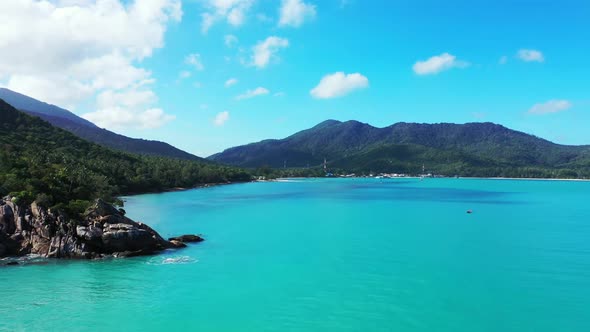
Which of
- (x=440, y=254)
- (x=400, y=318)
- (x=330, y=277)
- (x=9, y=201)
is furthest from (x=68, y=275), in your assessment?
(x=440, y=254)

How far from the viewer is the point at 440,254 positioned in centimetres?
3722

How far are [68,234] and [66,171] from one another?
41.6ft

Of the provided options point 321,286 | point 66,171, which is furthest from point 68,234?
point 321,286

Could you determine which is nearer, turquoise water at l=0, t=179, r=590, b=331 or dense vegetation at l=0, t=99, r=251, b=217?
turquoise water at l=0, t=179, r=590, b=331

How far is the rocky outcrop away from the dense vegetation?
55.9 inches

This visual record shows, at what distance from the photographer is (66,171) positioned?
143 ft

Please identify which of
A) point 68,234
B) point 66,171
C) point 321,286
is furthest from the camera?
point 66,171

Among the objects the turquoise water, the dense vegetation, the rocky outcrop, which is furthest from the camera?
the dense vegetation

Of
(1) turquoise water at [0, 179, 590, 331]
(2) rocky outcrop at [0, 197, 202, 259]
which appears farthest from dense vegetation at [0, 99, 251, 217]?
(1) turquoise water at [0, 179, 590, 331]

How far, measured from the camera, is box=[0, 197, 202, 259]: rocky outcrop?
1292 inches

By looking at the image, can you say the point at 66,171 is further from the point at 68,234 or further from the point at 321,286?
the point at 321,286

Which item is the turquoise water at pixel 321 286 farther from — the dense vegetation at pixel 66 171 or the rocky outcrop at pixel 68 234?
the dense vegetation at pixel 66 171

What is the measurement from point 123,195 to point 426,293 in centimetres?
8276

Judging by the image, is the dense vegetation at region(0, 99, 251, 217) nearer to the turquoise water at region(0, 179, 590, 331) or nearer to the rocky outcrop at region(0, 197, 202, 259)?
the rocky outcrop at region(0, 197, 202, 259)
